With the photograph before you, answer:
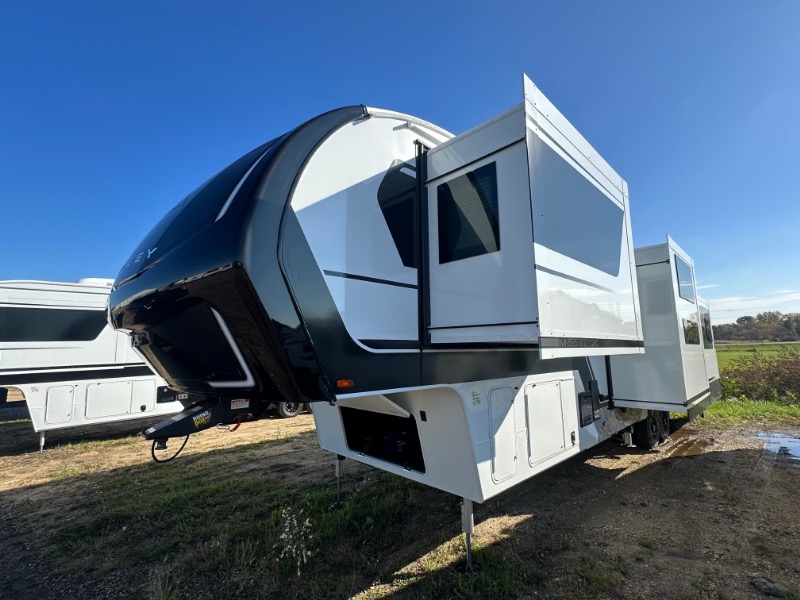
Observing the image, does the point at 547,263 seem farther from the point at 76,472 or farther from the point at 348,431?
the point at 76,472

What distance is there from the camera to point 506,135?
2434 mm

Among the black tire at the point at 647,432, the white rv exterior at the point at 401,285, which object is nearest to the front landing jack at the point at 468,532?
the white rv exterior at the point at 401,285

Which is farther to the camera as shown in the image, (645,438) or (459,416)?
(645,438)

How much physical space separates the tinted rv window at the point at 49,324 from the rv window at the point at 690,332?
29.2 ft

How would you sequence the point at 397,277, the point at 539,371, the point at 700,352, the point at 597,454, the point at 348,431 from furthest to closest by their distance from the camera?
1. the point at 597,454
2. the point at 700,352
3. the point at 348,431
4. the point at 539,371
5. the point at 397,277

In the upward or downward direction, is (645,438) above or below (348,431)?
below

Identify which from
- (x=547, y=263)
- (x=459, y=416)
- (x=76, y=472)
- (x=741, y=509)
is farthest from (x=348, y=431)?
(x=76, y=472)

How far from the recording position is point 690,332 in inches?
199

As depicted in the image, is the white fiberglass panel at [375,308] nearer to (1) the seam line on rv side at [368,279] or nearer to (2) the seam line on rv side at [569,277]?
(1) the seam line on rv side at [368,279]

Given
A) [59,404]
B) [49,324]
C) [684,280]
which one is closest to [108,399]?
[59,404]

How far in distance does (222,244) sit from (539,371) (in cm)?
240

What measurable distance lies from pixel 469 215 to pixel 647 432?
4737 mm

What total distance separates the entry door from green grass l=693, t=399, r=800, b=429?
729 cm

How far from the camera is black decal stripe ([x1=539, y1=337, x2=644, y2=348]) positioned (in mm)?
2359
